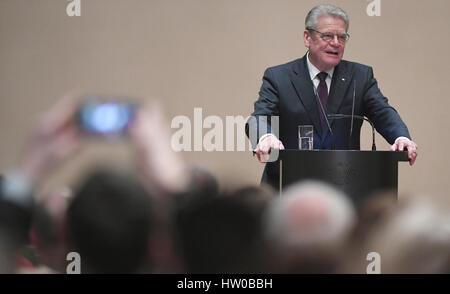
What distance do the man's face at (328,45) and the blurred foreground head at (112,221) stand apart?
130cm

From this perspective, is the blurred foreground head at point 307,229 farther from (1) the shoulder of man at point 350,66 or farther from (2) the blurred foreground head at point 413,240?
(1) the shoulder of man at point 350,66

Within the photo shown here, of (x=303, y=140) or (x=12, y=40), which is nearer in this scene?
(x=303, y=140)

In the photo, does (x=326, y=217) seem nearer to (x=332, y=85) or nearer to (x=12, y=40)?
(x=332, y=85)

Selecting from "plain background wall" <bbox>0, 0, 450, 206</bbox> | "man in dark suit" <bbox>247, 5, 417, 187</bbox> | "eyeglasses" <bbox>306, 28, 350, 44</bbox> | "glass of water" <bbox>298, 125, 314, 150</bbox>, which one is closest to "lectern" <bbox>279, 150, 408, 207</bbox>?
"glass of water" <bbox>298, 125, 314, 150</bbox>

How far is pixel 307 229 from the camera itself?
0.39 metres

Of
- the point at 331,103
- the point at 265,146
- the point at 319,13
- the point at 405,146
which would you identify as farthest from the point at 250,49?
the point at 265,146

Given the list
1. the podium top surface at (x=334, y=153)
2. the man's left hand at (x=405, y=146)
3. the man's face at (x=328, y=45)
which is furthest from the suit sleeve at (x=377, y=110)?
the podium top surface at (x=334, y=153)

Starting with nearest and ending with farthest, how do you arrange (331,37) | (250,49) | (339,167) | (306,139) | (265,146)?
(339,167) < (265,146) < (306,139) < (331,37) < (250,49)

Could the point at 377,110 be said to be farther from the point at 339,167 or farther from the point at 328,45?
the point at 339,167

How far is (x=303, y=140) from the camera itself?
1225mm

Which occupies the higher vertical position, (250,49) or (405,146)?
(250,49)

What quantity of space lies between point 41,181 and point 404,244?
280 mm

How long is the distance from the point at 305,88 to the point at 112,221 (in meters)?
1.37

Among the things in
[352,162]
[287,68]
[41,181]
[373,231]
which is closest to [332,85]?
[287,68]
